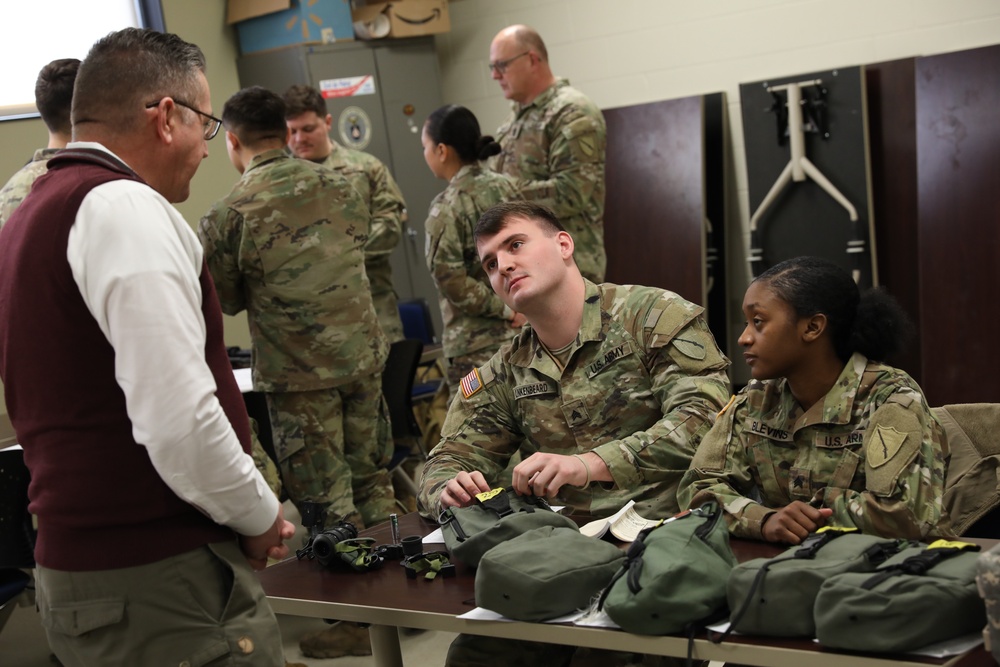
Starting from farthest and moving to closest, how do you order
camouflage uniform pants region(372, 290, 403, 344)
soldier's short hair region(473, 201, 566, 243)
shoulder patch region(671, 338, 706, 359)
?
1. camouflage uniform pants region(372, 290, 403, 344)
2. soldier's short hair region(473, 201, 566, 243)
3. shoulder patch region(671, 338, 706, 359)

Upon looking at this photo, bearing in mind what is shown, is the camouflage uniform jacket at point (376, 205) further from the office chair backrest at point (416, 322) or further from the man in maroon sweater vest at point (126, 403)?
the man in maroon sweater vest at point (126, 403)

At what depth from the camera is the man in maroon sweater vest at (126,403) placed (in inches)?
58.4

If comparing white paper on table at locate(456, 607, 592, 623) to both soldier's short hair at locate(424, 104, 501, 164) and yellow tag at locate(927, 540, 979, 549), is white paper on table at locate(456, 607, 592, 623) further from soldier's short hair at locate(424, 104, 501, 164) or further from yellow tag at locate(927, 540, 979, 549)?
soldier's short hair at locate(424, 104, 501, 164)

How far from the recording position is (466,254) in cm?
401

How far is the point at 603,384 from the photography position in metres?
2.39

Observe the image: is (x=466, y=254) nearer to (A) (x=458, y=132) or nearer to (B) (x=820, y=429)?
(A) (x=458, y=132)

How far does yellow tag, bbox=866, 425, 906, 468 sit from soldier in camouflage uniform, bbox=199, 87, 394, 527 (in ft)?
6.87

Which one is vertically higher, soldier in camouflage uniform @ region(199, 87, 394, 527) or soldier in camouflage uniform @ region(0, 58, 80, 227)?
soldier in camouflage uniform @ region(0, 58, 80, 227)

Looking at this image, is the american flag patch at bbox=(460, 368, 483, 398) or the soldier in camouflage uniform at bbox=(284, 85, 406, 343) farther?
the soldier in camouflage uniform at bbox=(284, 85, 406, 343)

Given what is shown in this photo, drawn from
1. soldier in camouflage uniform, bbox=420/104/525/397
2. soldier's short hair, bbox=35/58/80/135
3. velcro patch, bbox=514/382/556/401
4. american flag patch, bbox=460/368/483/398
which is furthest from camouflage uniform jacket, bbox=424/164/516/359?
velcro patch, bbox=514/382/556/401

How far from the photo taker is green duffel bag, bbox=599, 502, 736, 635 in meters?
1.53

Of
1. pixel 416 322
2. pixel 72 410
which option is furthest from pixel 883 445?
pixel 416 322

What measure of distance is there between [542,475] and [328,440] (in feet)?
5.52

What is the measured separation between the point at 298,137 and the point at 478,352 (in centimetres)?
156
